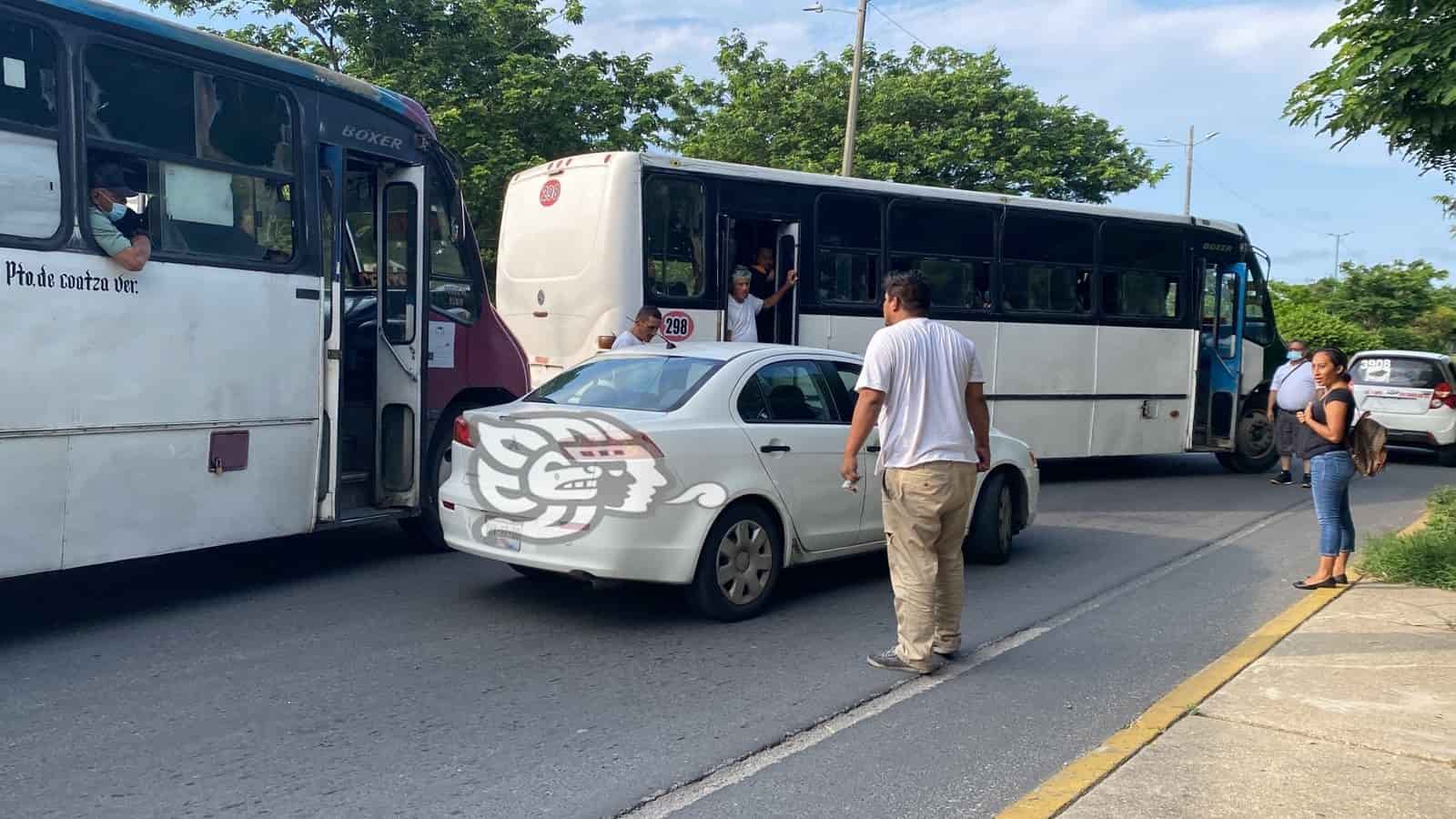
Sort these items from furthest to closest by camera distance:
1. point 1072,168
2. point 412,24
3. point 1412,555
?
point 1072,168
point 412,24
point 1412,555

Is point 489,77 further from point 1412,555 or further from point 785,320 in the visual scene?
point 1412,555

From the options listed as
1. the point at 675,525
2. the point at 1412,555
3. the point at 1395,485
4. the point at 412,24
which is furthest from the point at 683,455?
the point at 412,24

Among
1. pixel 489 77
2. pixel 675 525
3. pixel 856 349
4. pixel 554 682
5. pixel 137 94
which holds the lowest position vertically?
pixel 554 682

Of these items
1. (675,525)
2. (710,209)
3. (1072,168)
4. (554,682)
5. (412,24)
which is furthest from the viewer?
(1072,168)

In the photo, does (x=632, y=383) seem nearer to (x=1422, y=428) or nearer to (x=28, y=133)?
(x=28, y=133)

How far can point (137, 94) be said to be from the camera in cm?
634

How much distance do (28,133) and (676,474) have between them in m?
3.55

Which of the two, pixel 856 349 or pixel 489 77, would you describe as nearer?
pixel 856 349

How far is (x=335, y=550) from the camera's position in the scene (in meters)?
8.77

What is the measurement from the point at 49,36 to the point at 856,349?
7980 millimetres

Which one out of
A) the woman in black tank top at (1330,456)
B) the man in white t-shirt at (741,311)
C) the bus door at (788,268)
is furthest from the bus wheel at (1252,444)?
the woman in black tank top at (1330,456)

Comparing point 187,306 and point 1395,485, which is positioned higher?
point 187,306

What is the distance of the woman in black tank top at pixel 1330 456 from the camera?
7875 mm

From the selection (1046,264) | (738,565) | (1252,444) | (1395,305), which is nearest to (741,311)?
(1046,264)
